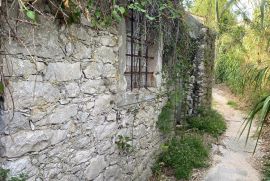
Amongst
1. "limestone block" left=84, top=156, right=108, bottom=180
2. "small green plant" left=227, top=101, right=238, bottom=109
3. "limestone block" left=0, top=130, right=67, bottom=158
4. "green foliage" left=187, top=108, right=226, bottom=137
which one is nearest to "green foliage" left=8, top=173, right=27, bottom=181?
"limestone block" left=0, top=130, right=67, bottom=158

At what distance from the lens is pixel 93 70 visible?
2785mm

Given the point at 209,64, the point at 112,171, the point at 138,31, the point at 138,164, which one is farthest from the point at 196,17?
the point at 112,171

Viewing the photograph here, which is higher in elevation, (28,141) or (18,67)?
(18,67)

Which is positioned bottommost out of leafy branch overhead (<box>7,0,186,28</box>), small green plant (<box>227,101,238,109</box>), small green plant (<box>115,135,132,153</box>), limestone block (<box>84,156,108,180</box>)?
small green plant (<box>227,101,238,109</box>)

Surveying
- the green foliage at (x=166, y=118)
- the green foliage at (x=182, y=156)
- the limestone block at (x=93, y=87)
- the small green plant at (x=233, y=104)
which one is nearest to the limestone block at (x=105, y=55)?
the limestone block at (x=93, y=87)

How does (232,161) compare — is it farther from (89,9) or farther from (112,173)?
(89,9)

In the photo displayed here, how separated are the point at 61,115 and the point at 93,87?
1.66ft

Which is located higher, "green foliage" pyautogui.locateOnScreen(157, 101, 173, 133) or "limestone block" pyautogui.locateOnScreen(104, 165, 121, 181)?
"green foliage" pyautogui.locateOnScreen(157, 101, 173, 133)

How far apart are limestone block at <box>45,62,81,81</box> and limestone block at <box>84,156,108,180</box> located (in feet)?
3.05

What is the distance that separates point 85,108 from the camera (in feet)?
8.93

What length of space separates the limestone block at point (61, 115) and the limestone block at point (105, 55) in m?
0.57

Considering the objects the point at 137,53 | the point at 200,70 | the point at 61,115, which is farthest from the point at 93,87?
the point at 200,70

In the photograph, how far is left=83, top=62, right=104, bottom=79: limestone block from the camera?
8.87 feet

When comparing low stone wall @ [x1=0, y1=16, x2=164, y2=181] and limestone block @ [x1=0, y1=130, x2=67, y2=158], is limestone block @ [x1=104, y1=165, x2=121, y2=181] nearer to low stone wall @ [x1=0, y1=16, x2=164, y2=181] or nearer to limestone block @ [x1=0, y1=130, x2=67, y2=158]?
Answer: low stone wall @ [x1=0, y1=16, x2=164, y2=181]
